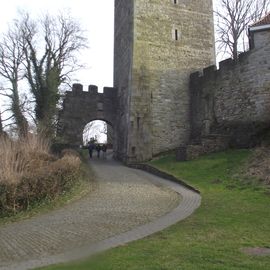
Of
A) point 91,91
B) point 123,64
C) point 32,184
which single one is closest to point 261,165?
point 32,184

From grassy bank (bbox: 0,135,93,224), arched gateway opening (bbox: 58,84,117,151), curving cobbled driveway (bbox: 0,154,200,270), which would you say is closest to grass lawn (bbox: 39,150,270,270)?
curving cobbled driveway (bbox: 0,154,200,270)

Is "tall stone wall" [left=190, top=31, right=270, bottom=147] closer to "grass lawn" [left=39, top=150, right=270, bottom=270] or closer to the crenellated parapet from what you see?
the crenellated parapet

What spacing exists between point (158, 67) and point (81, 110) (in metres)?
5.88

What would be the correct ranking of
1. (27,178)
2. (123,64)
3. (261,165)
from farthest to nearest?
(123,64) → (261,165) → (27,178)

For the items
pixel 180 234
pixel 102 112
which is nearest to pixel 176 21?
pixel 102 112

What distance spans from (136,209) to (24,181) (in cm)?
299

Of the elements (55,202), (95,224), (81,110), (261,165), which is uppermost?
(81,110)

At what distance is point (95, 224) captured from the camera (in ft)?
30.8

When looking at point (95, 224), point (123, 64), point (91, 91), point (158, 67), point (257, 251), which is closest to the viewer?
point (257, 251)

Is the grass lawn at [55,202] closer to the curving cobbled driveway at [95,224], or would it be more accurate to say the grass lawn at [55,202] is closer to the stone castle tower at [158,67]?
the curving cobbled driveway at [95,224]

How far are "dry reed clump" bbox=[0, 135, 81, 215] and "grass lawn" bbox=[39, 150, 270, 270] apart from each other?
416 cm

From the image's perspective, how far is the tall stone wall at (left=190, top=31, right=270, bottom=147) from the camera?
784 inches

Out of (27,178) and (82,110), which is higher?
(82,110)

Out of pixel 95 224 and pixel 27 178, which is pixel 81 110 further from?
pixel 95 224
